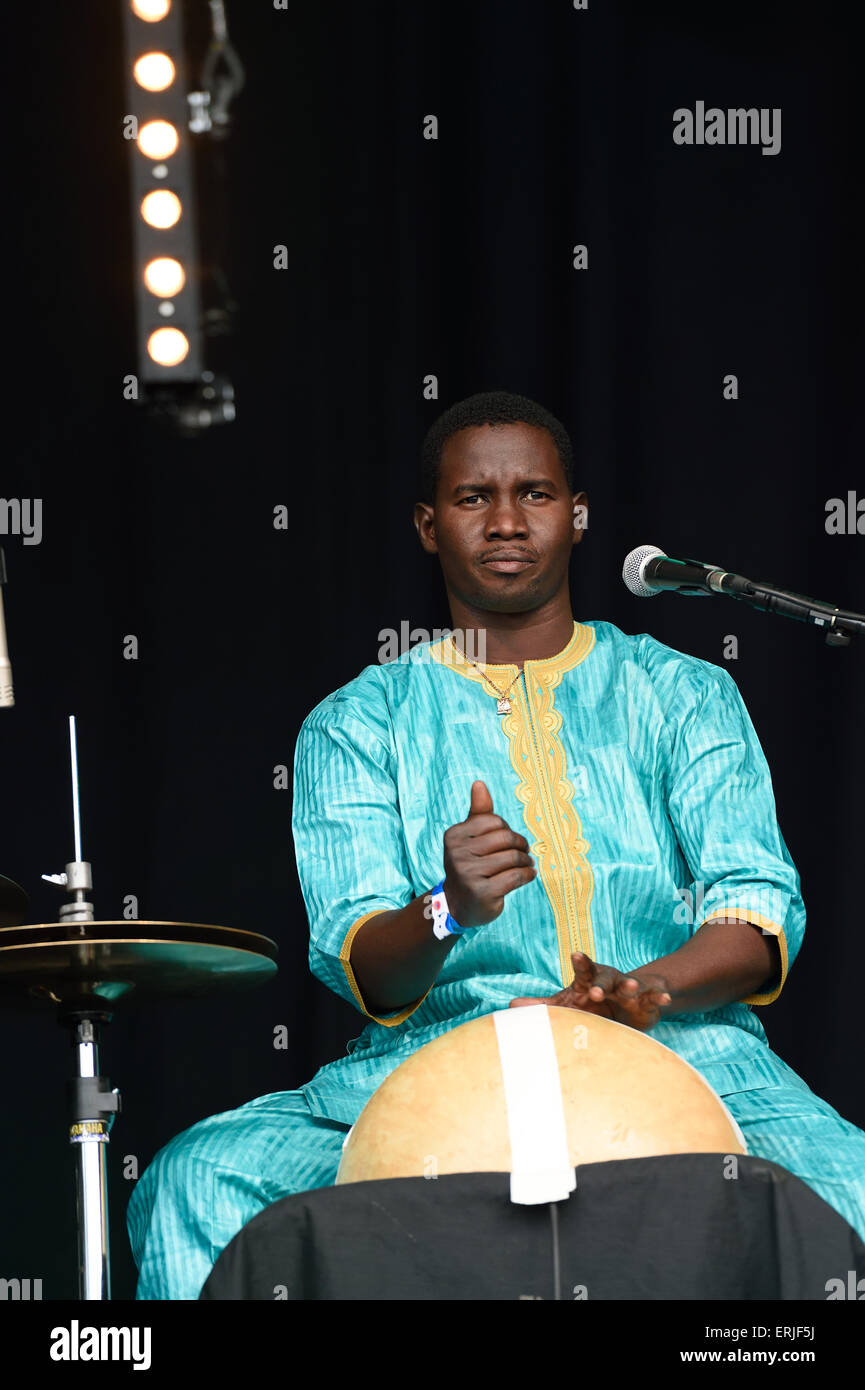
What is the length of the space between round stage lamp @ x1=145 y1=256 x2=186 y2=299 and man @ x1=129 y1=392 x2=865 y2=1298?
0.74 metres

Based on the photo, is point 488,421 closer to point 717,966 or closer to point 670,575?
point 670,575

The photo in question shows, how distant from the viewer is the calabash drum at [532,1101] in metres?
2.30

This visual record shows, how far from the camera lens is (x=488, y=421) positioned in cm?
365

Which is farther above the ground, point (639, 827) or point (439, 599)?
point (439, 599)

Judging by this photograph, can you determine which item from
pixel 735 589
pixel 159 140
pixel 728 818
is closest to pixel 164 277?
pixel 159 140

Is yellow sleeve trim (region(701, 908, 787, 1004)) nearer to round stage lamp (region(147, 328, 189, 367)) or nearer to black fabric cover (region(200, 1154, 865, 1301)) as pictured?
black fabric cover (region(200, 1154, 865, 1301))

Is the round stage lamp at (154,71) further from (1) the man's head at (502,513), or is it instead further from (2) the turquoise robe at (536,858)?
(2) the turquoise robe at (536,858)

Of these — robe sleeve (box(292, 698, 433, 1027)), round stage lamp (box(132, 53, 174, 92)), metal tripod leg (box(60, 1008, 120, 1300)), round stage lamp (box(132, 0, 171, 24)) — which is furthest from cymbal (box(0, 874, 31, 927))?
round stage lamp (box(132, 0, 171, 24))

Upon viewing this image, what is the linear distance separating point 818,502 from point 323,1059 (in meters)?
1.92

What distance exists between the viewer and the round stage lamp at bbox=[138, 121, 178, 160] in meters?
3.14

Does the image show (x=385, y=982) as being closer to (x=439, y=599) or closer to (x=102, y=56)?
(x=439, y=599)
